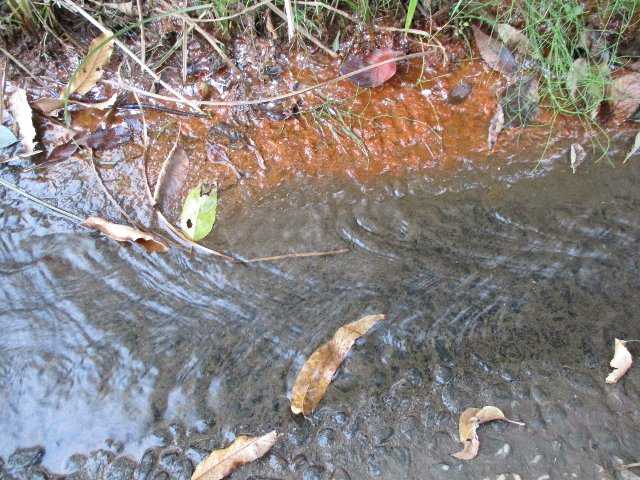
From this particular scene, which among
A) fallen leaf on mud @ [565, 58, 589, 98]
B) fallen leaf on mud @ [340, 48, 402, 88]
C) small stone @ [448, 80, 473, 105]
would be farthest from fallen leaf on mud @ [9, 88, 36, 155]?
fallen leaf on mud @ [565, 58, 589, 98]

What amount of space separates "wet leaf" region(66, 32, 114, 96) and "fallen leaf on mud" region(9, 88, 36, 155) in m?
0.20

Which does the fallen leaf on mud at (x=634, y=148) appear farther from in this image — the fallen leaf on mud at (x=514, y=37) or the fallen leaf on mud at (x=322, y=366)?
the fallen leaf on mud at (x=322, y=366)

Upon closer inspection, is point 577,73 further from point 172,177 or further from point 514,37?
point 172,177

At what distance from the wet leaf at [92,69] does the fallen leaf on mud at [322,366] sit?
1.58 metres

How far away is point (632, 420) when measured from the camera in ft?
5.63

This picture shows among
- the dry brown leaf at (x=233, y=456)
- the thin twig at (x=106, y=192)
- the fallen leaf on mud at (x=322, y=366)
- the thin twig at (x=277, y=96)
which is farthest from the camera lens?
the thin twig at (x=277, y=96)

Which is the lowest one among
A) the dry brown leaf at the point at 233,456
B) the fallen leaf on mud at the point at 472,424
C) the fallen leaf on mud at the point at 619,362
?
the dry brown leaf at the point at 233,456

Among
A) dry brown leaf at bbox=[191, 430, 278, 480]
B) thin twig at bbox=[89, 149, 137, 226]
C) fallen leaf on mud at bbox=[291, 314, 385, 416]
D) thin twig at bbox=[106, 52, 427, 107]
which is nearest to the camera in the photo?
dry brown leaf at bbox=[191, 430, 278, 480]

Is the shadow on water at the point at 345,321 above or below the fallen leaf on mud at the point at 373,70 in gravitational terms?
below

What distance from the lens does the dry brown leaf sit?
1.66 m

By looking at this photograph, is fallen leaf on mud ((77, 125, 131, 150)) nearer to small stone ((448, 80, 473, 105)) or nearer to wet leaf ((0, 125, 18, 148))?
wet leaf ((0, 125, 18, 148))

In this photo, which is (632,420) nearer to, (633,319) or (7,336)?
(633,319)

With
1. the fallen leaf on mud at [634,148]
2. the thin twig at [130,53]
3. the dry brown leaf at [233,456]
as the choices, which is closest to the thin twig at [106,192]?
the thin twig at [130,53]

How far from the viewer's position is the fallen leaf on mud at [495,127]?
Answer: 96.4 inches
